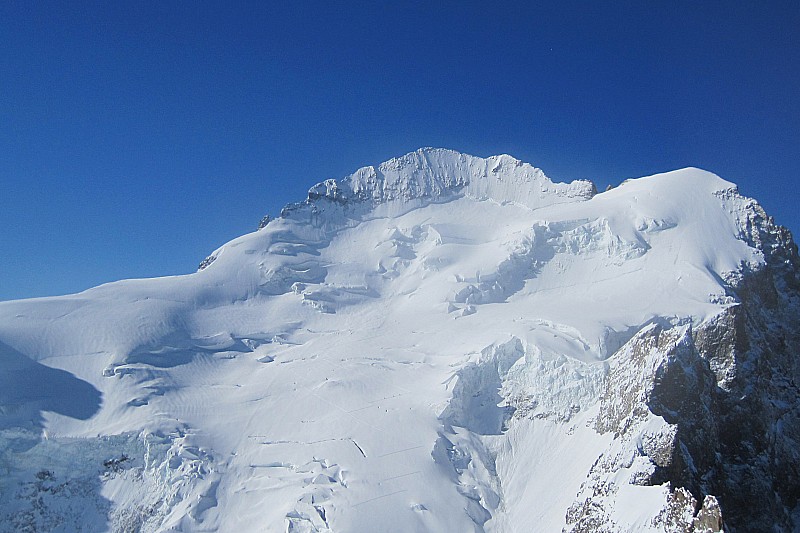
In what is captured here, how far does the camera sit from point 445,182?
146500mm

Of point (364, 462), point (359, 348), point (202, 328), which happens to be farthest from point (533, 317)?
point (202, 328)

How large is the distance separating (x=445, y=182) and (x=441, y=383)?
71910 millimetres

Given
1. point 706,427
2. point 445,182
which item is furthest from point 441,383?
point 445,182

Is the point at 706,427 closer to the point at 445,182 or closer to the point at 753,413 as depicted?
the point at 753,413

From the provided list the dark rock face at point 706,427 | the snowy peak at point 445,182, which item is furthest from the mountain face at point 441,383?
the snowy peak at point 445,182

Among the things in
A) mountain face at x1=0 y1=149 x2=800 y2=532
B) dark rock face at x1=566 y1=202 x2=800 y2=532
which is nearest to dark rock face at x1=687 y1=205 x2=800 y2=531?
dark rock face at x1=566 y1=202 x2=800 y2=532

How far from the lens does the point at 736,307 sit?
86750mm

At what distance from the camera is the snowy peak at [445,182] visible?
456 feet

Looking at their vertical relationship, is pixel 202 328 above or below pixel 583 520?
above

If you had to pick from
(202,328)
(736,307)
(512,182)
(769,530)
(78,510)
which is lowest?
(769,530)

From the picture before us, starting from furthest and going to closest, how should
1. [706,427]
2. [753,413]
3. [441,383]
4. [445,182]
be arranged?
[445,182] → [441,383] → [753,413] → [706,427]

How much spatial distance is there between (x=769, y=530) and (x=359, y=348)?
59.3 metres

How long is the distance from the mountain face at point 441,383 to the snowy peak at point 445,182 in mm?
10434

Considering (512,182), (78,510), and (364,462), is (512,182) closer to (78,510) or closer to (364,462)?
(364,462)
